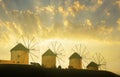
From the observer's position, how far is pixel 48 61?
281 feet

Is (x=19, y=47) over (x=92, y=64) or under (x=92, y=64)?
over

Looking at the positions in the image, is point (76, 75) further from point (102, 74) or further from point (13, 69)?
point (13, 69)

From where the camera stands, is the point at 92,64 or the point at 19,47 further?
the point at 92,64

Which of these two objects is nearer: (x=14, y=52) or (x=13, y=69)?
(x=13, y=69)

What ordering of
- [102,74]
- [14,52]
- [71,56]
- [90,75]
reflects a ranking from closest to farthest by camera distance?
[102,74] < [90,75] < [14,52] < [71,56]

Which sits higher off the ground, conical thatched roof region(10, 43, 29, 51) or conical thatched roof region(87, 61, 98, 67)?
conical thatched roof region(10, 43, 29, 51)

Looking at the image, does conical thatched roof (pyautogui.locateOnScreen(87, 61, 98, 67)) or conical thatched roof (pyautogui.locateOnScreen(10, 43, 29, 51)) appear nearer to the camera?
conical thatched roof (pyautogui.locateOnScreen(10, 43, 29, 51))

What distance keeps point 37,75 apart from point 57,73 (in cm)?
627

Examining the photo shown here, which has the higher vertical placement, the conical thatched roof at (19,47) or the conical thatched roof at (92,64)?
the conical thatched roof at (19,47)

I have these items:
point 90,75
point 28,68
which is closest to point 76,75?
point 90,75

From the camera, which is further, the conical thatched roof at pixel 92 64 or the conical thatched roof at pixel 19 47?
the conical thatched roof at pixel 92 64

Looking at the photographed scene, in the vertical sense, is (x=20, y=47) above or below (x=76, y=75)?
above

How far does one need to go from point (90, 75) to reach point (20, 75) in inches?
324

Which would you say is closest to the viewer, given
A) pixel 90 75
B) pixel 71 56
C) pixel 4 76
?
pixel 4 76
